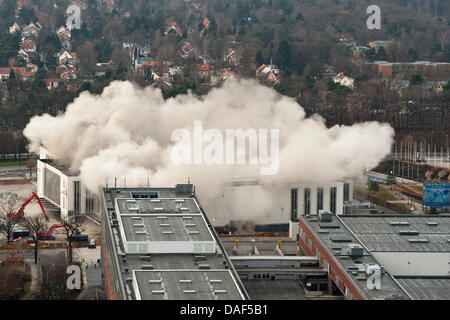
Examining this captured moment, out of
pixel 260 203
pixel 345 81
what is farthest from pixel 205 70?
pixel 260 203

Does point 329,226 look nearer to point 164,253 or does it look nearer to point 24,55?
point 164,253

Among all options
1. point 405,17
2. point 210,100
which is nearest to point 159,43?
point 405,17

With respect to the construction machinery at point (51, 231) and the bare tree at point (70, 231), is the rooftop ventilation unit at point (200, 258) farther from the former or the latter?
the construction machinery at point (51, 231)

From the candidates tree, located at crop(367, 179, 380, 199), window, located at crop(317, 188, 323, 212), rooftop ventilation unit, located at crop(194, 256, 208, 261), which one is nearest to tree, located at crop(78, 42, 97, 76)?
tree, located at crop(367, 179, 380, 199)

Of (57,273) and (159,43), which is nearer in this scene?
(57,273)
